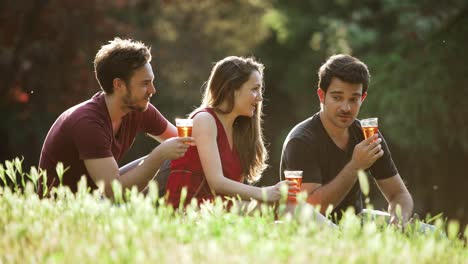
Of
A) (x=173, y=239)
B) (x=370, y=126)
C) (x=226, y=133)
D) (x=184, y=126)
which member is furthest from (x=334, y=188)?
(x=173, y=239)

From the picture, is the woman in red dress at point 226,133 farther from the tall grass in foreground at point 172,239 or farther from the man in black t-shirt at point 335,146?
the tall grass in foreground at point 172,239

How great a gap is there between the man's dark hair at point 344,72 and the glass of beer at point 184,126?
1.23 metres

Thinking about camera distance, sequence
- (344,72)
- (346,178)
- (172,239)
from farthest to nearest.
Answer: (344,72)
(346,178)
(172,239)

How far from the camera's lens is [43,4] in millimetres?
20656

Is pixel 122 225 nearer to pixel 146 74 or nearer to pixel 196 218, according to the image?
pixel 196 218

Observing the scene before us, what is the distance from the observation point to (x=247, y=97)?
6562 mm

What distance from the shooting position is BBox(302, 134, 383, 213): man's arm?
5.95m

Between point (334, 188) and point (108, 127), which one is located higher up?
point (108, 127)

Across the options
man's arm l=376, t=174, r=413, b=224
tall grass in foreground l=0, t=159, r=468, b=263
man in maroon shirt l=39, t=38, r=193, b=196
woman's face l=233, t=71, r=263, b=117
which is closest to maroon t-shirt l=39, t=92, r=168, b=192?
man in maroon shirt l=39, t=38, r=193, b=196

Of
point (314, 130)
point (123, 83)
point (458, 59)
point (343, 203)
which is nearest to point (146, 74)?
point (123, 83)

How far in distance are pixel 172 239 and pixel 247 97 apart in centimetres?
257

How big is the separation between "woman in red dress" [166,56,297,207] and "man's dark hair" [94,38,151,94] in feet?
1.89

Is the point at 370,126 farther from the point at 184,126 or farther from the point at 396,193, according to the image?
the point at 184,126

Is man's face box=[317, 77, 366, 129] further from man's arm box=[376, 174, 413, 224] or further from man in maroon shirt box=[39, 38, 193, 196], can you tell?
man in maroon shirt box=[39, 38, 193, 196]
